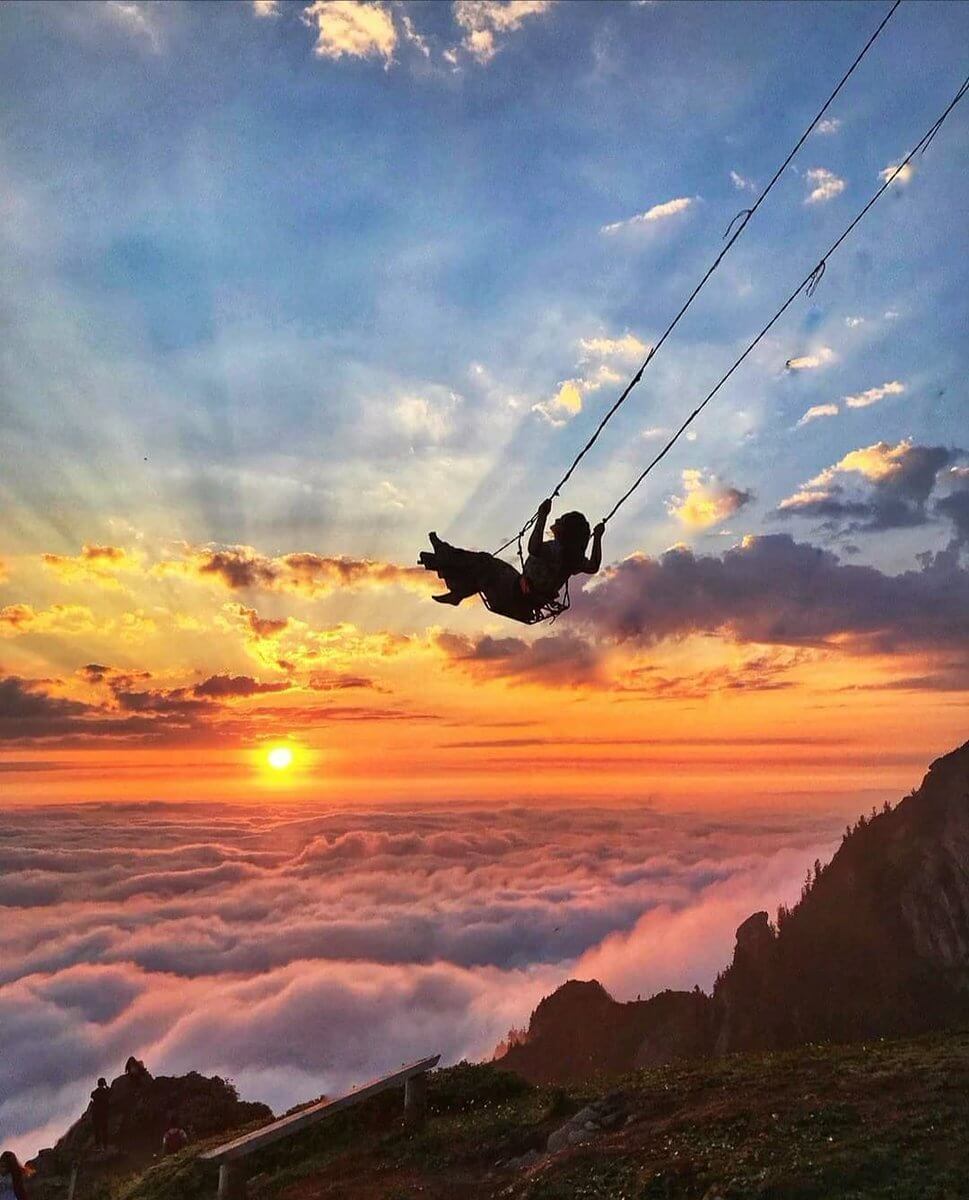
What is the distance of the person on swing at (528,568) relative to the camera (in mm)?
13281

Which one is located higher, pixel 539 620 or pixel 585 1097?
pixel 539 620

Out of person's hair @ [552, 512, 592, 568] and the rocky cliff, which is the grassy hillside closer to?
person's hair @ [552, 512, 592, 568]

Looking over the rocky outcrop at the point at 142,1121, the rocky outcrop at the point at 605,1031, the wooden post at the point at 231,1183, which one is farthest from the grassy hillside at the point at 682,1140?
the rocky outcrop at the point at 605,1031

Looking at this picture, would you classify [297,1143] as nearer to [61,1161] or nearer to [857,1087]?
[857,1087]

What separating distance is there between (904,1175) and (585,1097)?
23.1 ft

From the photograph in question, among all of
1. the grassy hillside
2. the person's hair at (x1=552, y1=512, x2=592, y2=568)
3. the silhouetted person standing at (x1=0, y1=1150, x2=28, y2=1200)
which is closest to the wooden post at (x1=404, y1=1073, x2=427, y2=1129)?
the grassy hillside

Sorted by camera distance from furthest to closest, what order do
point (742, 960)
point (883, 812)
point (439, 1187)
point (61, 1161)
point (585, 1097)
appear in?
point (883, 812) < point (742, 960) < point (61, 1161) < point (585, 1097) < point (439, 1187)

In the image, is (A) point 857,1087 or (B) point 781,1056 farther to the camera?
(B) point 781,1056

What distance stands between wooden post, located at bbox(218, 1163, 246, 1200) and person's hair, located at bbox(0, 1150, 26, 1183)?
743cm

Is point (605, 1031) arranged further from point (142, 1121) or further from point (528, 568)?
point (528, 568)

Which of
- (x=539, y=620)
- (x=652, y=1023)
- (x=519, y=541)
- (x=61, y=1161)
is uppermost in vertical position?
(x=519, y=541)

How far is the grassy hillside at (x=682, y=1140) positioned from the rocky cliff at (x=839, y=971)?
3736 inches

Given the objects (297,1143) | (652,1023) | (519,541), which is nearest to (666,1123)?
(297,1143)

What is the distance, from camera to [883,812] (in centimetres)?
14938
